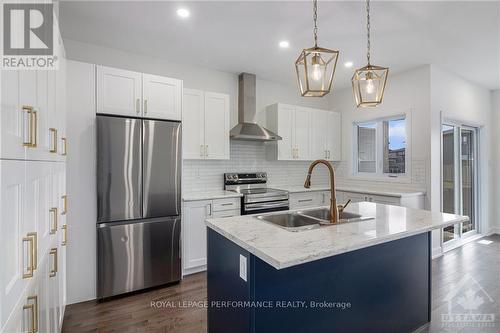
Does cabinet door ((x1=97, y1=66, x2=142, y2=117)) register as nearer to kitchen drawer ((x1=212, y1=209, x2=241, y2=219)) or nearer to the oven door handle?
kitchen drawer ((x1=212, y1=209, x2=241, y2=219))

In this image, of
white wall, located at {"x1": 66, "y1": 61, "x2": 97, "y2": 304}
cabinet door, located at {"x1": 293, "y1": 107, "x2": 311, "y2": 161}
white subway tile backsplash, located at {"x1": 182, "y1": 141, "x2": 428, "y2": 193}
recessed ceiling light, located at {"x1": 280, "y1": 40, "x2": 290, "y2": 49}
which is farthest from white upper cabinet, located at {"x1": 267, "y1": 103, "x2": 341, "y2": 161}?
white wall, located at {"x1": 66, "y1": 61, "x2": 97, "y2": 304}

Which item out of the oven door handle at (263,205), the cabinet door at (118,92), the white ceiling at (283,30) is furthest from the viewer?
the oven door handle at (263,205)

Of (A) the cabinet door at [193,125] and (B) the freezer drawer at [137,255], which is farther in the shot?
(A) the cabinet door at [193,125]

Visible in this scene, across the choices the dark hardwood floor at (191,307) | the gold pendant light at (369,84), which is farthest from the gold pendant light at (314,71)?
the dark hardwood floor at (191,307)

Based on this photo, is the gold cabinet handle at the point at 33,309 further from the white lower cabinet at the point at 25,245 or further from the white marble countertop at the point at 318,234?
the white marble countertop at the point at 318,234

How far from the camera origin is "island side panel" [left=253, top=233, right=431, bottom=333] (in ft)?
4.67

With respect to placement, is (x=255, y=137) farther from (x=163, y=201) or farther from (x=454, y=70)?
(x=454, y=70)

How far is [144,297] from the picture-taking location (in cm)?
272

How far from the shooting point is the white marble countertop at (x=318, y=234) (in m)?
1.26

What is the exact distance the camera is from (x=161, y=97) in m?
2.96

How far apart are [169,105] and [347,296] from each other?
8.55 feet

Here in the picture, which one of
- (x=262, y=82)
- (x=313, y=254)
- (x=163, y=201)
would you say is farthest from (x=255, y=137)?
(x=313, y=254)

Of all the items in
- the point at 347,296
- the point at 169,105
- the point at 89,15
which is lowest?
the point at 347,296

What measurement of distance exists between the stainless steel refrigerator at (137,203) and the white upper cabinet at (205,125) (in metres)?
0.54
